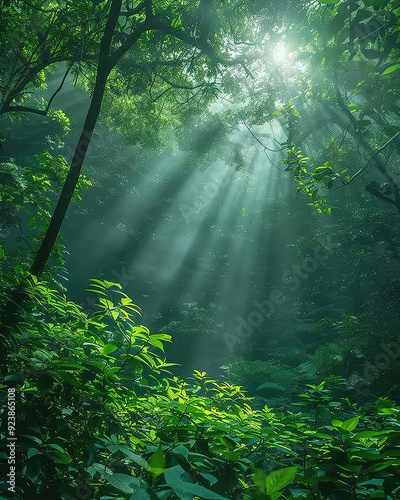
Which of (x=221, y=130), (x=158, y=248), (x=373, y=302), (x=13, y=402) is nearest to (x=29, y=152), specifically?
(x=158, y=248)

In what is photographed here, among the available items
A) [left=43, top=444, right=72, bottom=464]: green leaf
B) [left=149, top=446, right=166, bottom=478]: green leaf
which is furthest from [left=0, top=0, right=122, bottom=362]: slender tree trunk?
[left=149, top=446, right=166, bottom=478]: green leaf

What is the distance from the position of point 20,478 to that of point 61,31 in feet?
21.6

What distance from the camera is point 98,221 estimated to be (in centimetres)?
2616

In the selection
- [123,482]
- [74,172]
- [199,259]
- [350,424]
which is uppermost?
[199,259]

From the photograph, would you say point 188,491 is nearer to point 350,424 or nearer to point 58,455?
point 58,455

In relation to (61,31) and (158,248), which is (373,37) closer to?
(61,31)

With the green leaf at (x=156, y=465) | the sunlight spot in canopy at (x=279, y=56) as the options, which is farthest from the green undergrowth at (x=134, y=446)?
the sunlight spot in canopy at (x=279, y=56)

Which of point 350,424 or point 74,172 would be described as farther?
point 74,172

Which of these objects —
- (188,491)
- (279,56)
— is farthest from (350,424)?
(279,56)

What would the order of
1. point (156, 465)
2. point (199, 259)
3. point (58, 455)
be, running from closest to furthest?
point (156, 465) → point (58, 455) → point (199, 259)

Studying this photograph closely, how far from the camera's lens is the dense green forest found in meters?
1.30

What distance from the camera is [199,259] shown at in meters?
24.0

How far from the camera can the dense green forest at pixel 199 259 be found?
1299 millimetres

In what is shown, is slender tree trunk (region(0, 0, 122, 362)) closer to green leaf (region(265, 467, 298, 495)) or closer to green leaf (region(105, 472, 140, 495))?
green leaf (region(105, 472, 140, 495))
